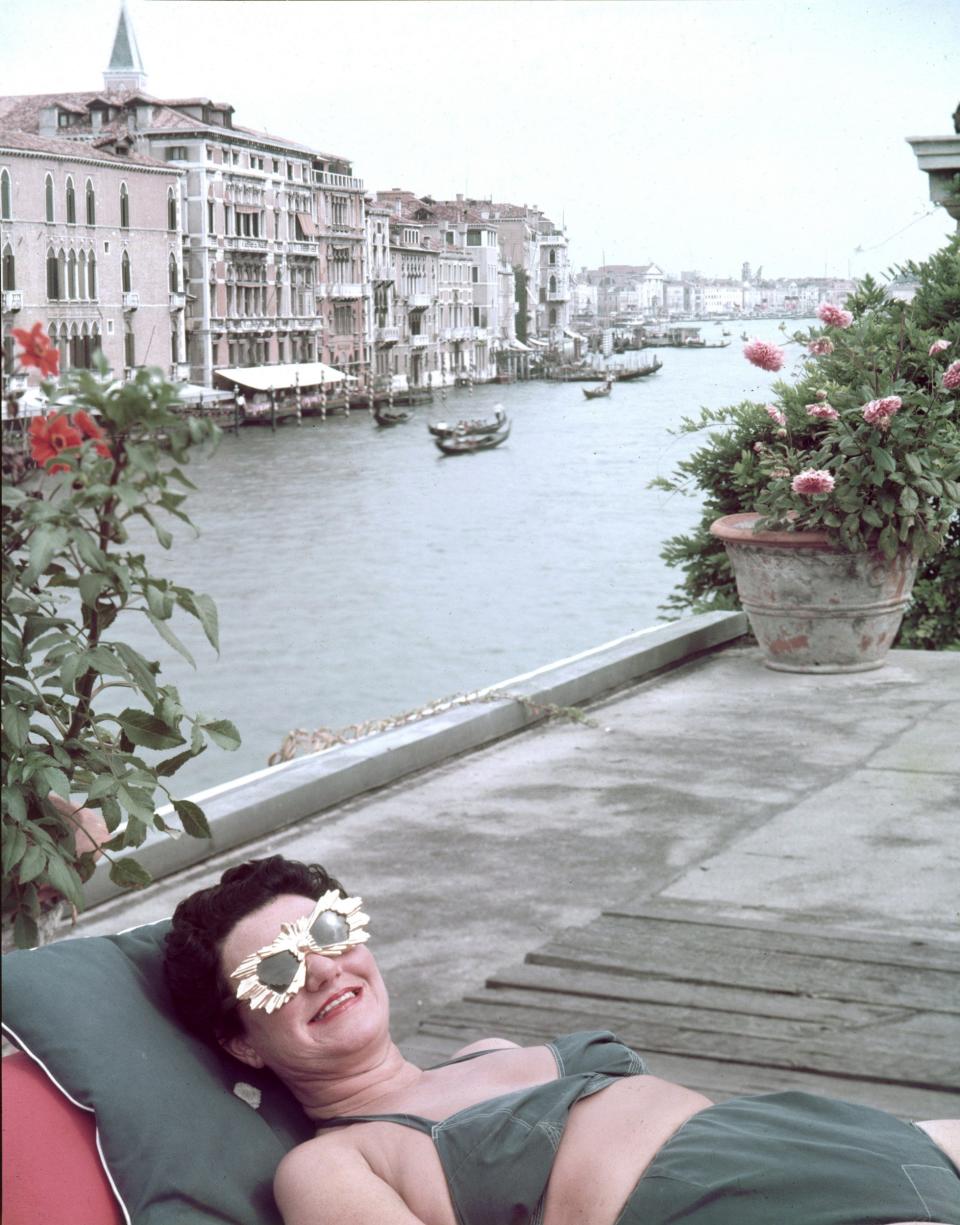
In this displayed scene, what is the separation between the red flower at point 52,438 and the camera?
140 centimetres

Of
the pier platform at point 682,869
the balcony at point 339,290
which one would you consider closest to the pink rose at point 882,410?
the pier platform at point 682,869

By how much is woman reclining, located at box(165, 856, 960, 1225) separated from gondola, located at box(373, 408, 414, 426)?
60600 millimetres

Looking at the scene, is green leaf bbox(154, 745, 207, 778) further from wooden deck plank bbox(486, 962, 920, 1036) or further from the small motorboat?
the small motorboat

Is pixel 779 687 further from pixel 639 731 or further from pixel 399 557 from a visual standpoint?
pixel 399 557

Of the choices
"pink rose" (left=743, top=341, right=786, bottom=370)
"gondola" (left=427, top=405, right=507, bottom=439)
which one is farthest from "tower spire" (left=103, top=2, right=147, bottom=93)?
"pink rose" (left=743, top=341, right=786, bottom=370)

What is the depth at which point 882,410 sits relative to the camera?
24.3ft

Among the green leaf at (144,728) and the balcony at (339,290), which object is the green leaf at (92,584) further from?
the balcony at (339,290)

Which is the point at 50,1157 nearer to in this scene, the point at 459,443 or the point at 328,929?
the point at 328,929

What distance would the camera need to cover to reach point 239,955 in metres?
2.17

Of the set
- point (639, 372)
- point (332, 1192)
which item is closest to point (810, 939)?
point (332, 1192)

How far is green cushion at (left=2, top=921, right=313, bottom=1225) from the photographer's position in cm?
195

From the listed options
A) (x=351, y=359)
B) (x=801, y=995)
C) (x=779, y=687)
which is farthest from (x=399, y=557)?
(x=801, y=995)

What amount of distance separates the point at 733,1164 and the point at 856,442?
6008mm

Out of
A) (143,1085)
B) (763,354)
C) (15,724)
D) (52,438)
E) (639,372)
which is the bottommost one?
(143,1085)
